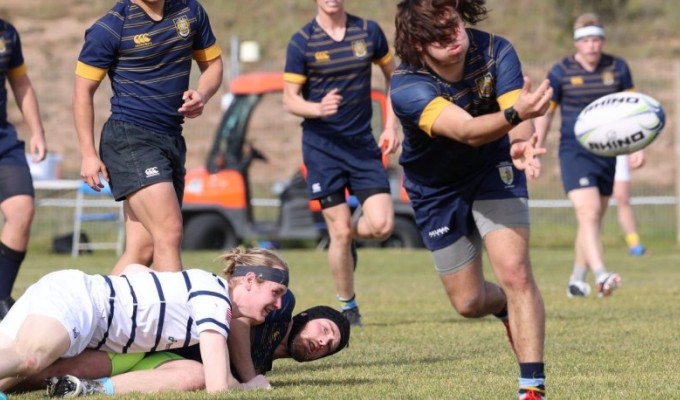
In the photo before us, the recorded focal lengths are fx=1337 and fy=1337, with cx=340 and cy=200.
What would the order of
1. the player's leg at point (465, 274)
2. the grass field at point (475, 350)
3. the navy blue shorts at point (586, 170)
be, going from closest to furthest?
the grass field at point (475, 350)
the player's leg at point (465, 274)
the navy blue shorts at point (586, 170)

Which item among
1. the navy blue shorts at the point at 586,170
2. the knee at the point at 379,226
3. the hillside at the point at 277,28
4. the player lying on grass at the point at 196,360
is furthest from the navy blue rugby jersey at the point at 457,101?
the hillside at the point at 277,28

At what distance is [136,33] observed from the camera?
678 cm

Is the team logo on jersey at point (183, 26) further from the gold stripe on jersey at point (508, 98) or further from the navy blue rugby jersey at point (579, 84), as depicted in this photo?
the navy blue rugby jersey at point (579, 84)

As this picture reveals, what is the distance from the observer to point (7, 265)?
8.56m

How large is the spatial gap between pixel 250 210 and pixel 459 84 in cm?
1348

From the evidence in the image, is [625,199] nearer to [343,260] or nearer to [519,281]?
[343,260]

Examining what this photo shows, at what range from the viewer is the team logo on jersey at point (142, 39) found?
6781 mm

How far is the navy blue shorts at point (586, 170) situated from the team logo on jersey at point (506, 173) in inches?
202

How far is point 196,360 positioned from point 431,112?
65.3 inches

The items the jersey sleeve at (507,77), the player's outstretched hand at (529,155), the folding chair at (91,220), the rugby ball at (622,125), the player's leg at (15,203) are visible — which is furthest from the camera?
the folding chair at (91,220)

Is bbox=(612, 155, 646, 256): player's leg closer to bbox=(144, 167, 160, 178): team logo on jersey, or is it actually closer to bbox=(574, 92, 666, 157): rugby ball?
bbox=(574, 92, 666, 157): rugby ball

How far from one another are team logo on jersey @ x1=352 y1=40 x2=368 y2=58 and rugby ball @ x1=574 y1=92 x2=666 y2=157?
210 cm

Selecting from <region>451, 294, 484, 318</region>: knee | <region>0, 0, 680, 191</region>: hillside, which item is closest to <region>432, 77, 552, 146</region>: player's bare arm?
<region>451, 294, 484, 318</region>: knee

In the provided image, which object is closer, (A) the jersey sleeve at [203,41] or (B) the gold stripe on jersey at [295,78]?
(A) the jersey sleeve at [203,41]
